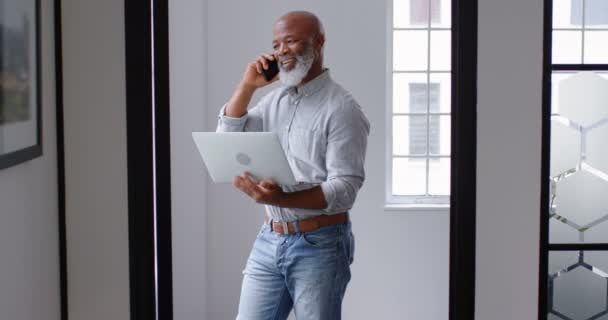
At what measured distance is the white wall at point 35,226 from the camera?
191cm

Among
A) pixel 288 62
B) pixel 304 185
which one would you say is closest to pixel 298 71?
pixel 288 62

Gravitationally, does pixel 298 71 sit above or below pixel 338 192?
above

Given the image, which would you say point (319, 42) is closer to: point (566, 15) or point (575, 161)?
point (566, 15)

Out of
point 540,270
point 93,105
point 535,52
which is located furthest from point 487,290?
point 93,105

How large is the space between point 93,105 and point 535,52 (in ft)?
4.49

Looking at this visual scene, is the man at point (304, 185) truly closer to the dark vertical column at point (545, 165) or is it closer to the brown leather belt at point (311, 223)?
the brown leather belt at point (311, 223)

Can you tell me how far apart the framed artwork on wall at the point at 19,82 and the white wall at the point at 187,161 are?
6.47 ft

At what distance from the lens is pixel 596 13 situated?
2.51 m

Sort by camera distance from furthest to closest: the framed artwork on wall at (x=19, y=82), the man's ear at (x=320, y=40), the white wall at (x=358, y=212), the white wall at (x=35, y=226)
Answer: the white wall at (x=358, y=212) → the man's ear at (x=320, y=40) → the white wall at (x=35, y=226) → the framed artwork on wall at (x=19, y=82)

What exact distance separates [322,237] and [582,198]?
2.74ft

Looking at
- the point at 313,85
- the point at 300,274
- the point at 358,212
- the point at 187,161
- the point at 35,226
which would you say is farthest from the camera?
the point at 358,212

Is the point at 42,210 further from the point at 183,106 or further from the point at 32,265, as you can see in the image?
the point at 183,106

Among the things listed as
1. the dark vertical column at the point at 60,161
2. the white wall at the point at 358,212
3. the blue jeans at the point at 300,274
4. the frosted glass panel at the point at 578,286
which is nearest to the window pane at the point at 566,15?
the frosted glass panel at the point at 578,286

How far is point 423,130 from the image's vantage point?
4781 mm
